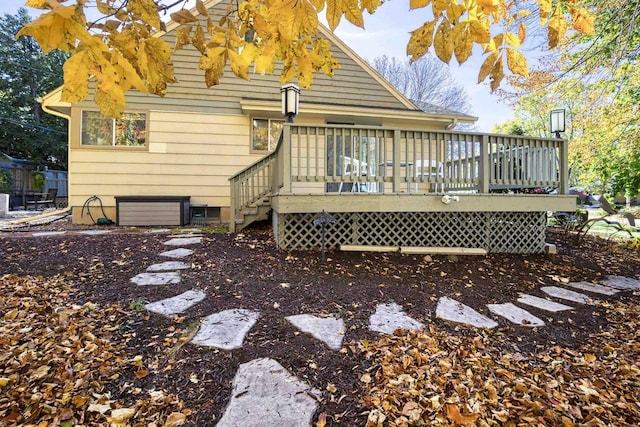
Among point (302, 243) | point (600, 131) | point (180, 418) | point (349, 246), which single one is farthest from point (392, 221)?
point (600, 131)

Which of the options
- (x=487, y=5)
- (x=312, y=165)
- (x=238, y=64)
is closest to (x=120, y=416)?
(x=238, y=64)

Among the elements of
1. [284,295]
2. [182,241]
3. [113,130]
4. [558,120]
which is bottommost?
[284,295]

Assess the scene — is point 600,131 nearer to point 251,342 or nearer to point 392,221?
point 392,221

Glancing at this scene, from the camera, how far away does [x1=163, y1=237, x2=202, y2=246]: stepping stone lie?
16.2 feet

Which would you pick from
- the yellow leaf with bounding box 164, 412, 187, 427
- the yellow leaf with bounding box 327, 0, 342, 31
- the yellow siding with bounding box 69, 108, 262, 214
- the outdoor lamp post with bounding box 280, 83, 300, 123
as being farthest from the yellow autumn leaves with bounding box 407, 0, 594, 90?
the yellow siding with bounding box 69, 108, 262, 214

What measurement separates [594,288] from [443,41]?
3.86m

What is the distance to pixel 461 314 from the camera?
2861mm

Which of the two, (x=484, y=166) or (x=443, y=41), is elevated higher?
(x=443, y=41)

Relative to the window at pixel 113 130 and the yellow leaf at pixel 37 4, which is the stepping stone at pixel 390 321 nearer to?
the yellow leaf at pixel 37 4

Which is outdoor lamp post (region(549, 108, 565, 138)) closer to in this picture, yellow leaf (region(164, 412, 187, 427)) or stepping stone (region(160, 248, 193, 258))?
stepping stone (region(160, 248, 193, 258))

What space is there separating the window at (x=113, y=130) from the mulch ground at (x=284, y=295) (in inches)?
115

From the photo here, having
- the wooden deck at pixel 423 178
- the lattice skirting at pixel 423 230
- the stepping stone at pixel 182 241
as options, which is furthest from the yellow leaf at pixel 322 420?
the stepping stone at pixel 182 241

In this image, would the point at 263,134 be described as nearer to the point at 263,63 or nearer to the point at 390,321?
the point at 263,63

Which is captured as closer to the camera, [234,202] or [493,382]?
[493,382]
